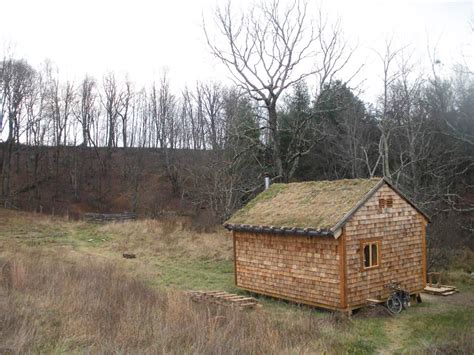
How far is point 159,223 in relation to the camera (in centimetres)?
2908

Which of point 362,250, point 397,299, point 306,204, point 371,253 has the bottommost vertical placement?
point 397,299

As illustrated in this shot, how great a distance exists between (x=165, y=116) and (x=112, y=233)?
28.4m

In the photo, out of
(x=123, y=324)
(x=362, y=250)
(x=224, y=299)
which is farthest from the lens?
(x=224, y=299)

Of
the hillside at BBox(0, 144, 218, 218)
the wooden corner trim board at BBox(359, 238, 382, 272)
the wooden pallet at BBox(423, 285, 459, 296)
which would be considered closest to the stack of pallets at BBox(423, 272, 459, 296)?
the wooden pallet at BBox(423, 285, 459, 296)

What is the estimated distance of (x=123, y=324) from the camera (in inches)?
325

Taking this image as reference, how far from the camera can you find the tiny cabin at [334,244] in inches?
500

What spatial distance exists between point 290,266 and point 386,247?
286 centimetres

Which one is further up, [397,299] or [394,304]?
[397,299]

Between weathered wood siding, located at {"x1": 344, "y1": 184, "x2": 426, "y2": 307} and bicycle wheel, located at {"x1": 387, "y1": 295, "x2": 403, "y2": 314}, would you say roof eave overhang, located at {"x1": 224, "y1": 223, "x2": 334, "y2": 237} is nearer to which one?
weathered wood siding, located at {"x1": 344, "y1": 184, "x2": 426, "y2": 307}

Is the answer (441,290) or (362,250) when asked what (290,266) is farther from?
(441,290)

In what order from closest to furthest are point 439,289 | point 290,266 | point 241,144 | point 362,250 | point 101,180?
point 362,250, point 290,266, point 439,289, point 241,144, point 101,180

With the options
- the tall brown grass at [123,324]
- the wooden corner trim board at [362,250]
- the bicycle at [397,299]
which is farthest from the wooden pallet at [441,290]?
the tall brown grass at [123,324]

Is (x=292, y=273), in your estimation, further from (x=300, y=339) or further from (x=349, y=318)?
(x=300, y=339)

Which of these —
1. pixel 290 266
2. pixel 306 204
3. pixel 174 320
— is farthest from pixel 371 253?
pixel 174 320
